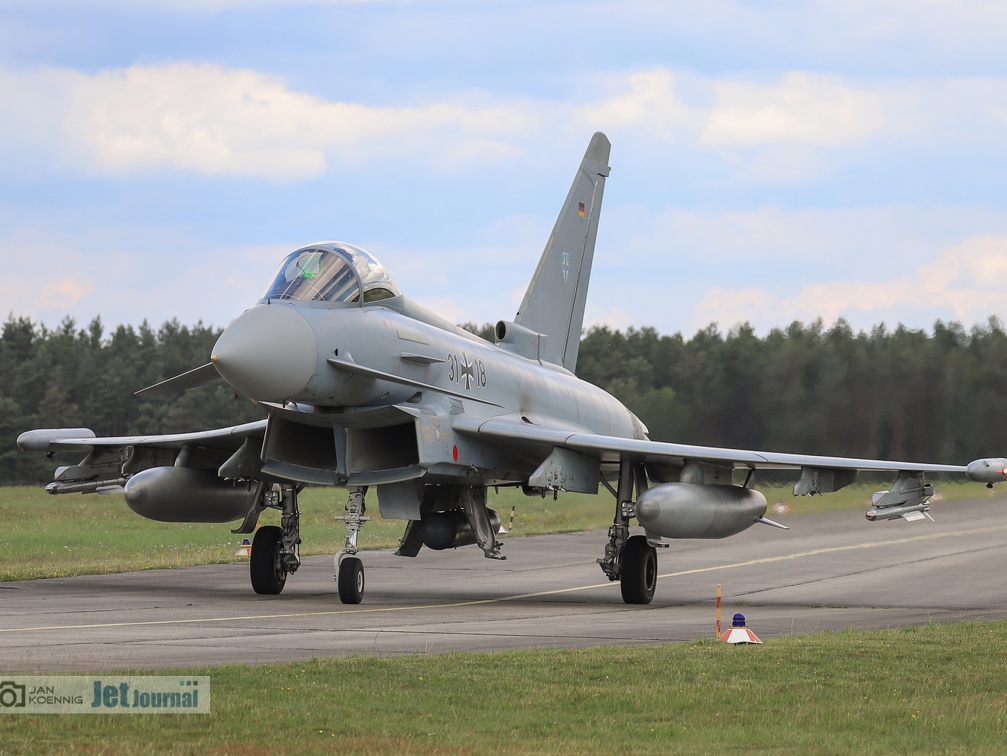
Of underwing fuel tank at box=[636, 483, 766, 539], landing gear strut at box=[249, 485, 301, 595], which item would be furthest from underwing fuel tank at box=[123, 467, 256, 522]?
underwing fuel tank at box=[636, 483, 766, 539]

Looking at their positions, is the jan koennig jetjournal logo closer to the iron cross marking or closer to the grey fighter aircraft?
the grey fighter aircraft

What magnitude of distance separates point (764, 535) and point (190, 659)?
22.6 m

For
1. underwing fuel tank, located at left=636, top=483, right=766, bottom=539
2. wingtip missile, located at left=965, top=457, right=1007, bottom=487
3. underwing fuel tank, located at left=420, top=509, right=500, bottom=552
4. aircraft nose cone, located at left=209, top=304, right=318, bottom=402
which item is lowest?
underwing fuel tank, located at left=420, top=509, right=500, bottom=552

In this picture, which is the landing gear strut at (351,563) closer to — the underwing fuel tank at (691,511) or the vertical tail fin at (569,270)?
the underwing fuel tank at (691,511)

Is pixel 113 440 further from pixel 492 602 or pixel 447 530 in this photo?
pixel 492 602

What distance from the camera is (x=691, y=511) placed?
15.9 metres

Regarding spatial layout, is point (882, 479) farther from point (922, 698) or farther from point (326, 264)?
point (922, 698)

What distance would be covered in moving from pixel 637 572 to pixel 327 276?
5417mm

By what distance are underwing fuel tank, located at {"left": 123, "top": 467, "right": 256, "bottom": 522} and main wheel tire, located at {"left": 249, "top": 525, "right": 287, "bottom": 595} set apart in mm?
1561

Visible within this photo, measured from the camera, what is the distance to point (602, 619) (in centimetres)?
1427

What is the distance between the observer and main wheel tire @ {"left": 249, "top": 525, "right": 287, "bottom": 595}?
56.0 feet

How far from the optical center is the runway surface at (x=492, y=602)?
11.1m

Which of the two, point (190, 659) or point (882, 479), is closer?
point (190, 659)

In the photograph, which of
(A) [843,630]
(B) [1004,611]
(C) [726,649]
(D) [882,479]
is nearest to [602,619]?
(A) [843,630]
